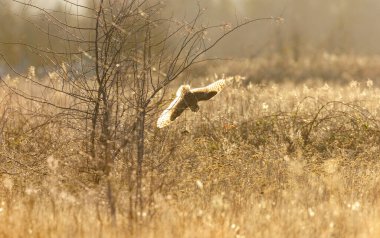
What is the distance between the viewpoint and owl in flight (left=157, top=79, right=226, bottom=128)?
20.7 ft

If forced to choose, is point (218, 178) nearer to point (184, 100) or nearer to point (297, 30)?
point (184, 100)

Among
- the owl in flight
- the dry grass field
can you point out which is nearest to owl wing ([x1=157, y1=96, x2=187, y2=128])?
the owl in flight

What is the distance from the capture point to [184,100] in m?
6.59

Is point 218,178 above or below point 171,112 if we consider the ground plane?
below

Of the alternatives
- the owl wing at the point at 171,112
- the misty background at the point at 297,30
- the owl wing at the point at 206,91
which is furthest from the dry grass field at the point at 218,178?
the misty background at the point at 297,30

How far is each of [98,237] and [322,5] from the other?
27.2m

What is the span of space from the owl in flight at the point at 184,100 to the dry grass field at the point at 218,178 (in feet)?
0.56

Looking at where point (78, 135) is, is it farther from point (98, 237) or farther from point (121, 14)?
point (98, 237)

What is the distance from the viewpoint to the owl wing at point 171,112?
624cm

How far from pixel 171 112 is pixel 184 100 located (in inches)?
10.2

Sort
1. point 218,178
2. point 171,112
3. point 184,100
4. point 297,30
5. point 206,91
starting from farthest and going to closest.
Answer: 1. point 297,30
2. point 206,91
3. point 184,100
4. point 171,112
5. point 218,178

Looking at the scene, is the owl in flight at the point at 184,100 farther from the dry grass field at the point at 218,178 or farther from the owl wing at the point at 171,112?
the dry grass field at the point at 218,178

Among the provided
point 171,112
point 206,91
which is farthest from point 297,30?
point 171,112

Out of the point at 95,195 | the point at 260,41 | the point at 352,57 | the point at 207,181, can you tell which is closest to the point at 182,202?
the point at 95,195
